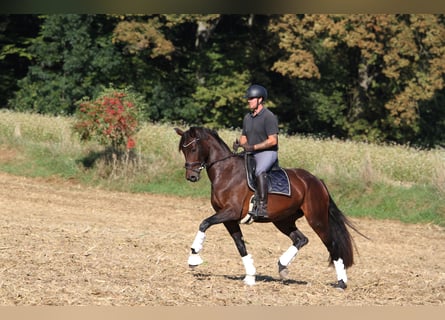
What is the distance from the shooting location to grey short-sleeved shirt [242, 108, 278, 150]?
9.09 meters

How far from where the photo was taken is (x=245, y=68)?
1583 inches

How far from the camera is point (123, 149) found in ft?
75.2

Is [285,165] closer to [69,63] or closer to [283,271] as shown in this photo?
[283,271]

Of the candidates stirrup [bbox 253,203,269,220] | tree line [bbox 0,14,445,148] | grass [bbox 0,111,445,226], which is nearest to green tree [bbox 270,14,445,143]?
tree line [bbox 0,14,445,148]

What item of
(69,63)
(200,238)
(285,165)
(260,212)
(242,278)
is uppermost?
(260,212)

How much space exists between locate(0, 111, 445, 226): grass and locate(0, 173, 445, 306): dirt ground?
32.7 inches

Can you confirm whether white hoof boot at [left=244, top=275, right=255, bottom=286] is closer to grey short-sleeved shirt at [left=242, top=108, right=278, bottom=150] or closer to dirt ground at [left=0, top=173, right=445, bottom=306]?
dirt ground at [left=0, top=173, right=445, bottom=306]

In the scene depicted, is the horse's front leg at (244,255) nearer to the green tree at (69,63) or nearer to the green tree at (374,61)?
the green tree at (374,61)

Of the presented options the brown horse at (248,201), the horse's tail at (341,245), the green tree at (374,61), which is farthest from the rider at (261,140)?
the green tree at (374,61)

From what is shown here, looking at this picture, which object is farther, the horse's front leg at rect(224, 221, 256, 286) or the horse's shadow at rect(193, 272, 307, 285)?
the horse's shadow at rect(193, 272, 307, 285)

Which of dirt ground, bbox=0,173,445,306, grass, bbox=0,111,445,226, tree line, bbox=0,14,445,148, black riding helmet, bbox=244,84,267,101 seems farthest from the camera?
tree line, bbox=0,14,445,148

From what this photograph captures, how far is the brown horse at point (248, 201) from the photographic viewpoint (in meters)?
9.37

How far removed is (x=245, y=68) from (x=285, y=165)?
16421 mm

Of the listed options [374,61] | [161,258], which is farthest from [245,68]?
[161,258]
